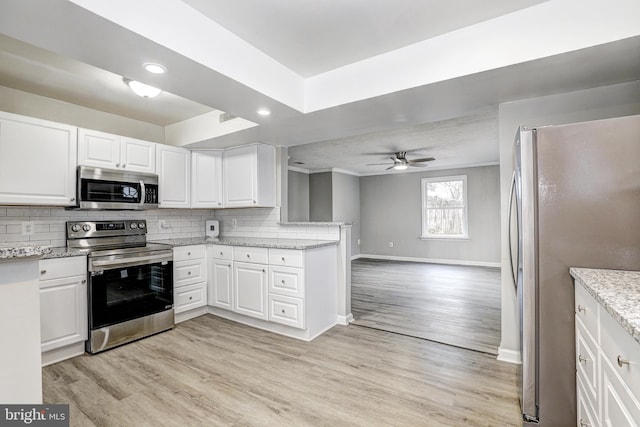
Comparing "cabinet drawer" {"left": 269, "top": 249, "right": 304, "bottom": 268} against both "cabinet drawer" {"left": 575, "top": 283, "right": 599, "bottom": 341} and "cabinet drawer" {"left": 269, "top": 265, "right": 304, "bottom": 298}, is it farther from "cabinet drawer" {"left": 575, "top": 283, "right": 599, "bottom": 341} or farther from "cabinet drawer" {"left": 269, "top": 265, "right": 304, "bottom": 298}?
"cabinet drawer" {"left": 575, "top": 283, "right": 599, "bottom": 341}

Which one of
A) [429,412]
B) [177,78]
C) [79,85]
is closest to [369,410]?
[429,412]

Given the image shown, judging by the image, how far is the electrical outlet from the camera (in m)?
2.83

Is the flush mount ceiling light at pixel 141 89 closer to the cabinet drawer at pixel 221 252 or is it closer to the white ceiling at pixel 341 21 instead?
the white ceiling at pixel 341 21

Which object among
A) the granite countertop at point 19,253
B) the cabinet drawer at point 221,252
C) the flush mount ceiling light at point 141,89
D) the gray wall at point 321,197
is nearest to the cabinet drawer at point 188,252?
the cabinet drawer at point 221,252

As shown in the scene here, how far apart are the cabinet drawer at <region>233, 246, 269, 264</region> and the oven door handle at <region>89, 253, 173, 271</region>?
0.68m

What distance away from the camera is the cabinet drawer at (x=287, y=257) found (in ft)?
9.99

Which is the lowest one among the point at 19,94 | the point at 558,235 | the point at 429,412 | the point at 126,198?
the point at 429,412

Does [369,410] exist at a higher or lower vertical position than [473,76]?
lower

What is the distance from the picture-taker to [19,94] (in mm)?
2848

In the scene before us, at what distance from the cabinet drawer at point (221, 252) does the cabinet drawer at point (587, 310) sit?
306 cm

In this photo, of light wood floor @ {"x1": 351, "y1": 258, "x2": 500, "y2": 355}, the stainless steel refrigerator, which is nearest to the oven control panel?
light wood floor @ {"x1": 351, "y1": 258, "x2": 500, "y2": 355}

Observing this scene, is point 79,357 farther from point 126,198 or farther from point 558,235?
point 558,235

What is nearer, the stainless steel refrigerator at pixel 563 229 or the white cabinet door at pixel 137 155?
the stainless steel refrigerator at pixel 563 229

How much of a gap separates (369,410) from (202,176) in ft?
10.5
